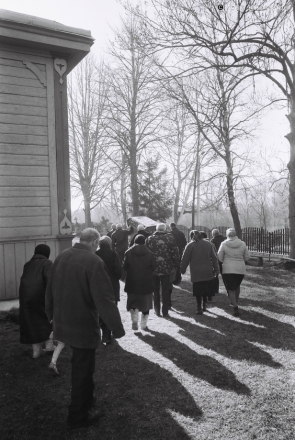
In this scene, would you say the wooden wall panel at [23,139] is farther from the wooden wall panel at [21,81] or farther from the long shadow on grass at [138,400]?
the long shadow on grass at [138,400]

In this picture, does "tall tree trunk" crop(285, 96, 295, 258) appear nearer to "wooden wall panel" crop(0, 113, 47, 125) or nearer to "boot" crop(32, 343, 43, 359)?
"wooden wall panel" crop(0, 113, 47, 125)

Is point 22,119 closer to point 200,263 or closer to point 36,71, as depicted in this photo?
point 36,71

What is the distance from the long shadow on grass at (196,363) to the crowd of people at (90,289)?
28.6 inches

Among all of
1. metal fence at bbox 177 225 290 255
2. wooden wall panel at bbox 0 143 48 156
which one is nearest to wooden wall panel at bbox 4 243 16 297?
wooden wall panel at bbox 0 143 48 156

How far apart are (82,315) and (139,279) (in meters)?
3.08

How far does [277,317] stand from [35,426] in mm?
5501

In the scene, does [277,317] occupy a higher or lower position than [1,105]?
lower

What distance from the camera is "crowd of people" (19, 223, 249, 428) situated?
3363mm

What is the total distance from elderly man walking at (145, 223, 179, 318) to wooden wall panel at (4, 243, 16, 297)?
2.87 meters

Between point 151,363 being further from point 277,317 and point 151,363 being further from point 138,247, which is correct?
point 277,317

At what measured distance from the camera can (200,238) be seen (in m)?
7.74

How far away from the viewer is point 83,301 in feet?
11.2

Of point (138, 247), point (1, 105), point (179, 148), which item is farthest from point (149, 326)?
point (179, 148)

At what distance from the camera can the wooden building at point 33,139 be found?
7.53 meters
